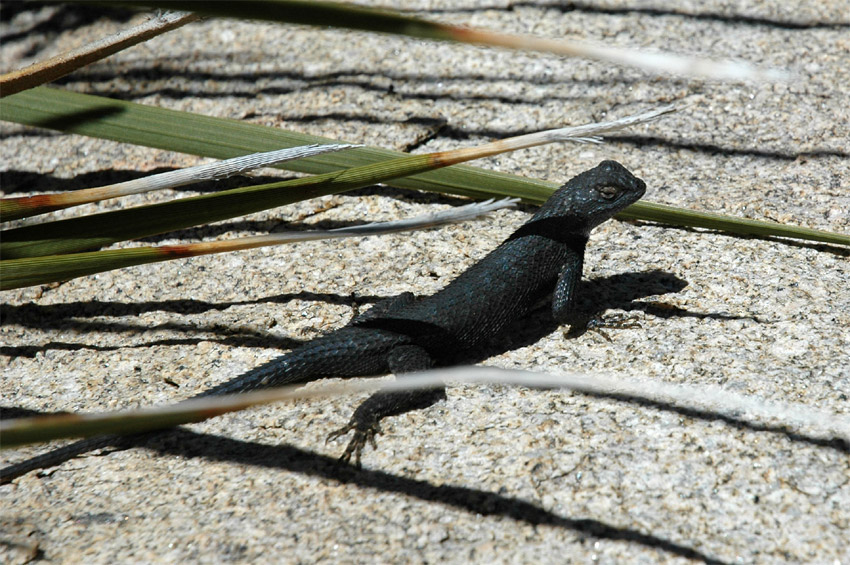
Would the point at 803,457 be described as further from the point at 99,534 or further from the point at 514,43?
the point at 99,534

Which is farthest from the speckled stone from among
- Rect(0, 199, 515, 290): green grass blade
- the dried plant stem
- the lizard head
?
the dried plant stem

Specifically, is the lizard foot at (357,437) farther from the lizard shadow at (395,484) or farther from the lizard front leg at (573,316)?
the lizard front leg at (573,316)

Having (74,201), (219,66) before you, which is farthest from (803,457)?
(219,66)

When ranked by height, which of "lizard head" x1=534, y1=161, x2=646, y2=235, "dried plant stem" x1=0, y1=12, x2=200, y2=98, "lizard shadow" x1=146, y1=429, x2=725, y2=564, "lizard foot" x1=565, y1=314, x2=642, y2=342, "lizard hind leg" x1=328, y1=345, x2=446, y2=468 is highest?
"dried plant stem" x1=0, y1=12, x2=200, y2=98

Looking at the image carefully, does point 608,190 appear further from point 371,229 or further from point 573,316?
point 371,229

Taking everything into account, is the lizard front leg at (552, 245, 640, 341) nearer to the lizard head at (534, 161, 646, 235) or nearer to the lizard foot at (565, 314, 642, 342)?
the lizard foot at (565, 314, 642, 342)
